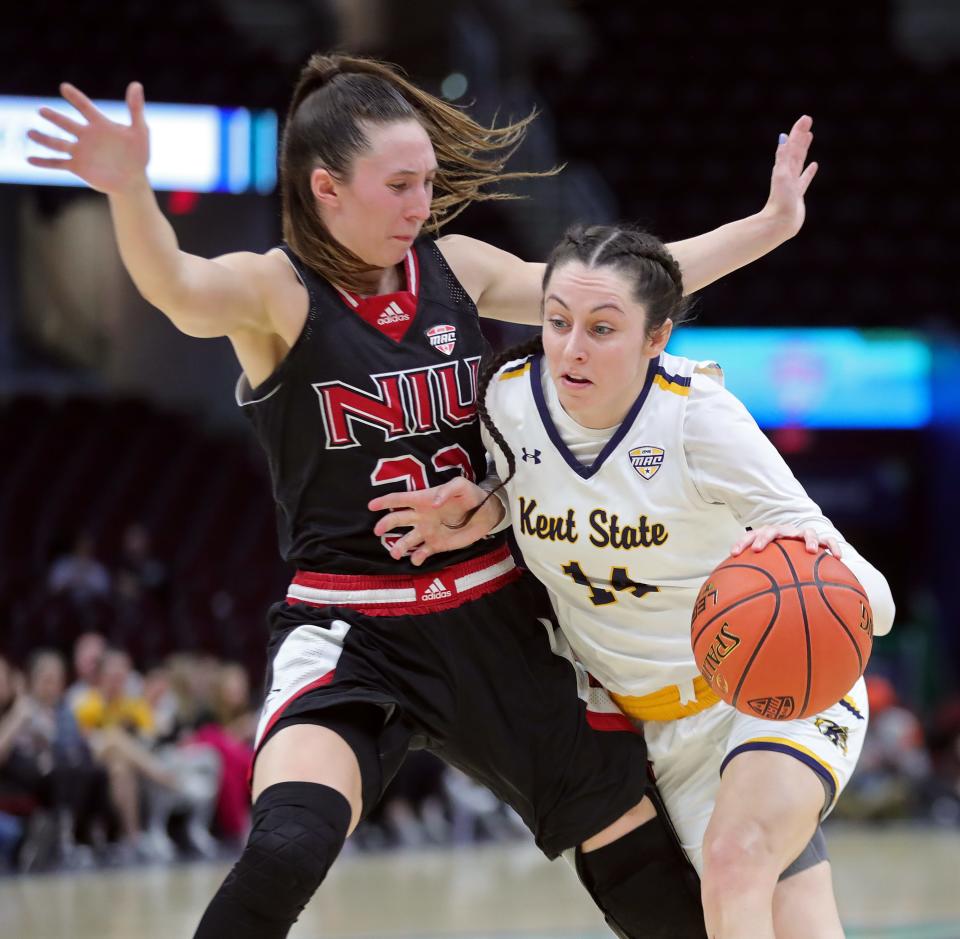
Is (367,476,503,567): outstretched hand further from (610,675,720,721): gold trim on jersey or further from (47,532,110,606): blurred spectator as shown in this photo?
(47,532,110,606): blurred spectator

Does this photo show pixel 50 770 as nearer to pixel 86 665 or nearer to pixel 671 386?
pixel 86 665

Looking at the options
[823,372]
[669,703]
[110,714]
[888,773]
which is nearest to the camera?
[669,703]

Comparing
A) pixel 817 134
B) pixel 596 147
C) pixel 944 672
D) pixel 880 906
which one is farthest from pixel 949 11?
pixel 880 906

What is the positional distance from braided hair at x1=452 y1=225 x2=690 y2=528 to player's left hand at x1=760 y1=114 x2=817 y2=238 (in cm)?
40

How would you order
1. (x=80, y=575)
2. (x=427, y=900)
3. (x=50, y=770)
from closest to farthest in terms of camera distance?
(x=427, y=900)
(x=50, y=770)
(x=80, y=575)

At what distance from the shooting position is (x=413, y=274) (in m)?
3.32

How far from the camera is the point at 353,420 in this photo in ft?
10.3

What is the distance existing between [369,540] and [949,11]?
17787mm

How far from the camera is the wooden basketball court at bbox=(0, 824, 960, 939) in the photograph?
630 cm

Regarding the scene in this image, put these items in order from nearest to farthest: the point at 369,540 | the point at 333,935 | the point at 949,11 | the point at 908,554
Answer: the point at 369,540, the point at 333,935, the point at 908,554, the point at 949,11

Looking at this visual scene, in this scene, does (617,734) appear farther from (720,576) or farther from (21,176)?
(21,176)

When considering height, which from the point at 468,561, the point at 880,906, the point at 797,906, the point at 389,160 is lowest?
the point at 880,906

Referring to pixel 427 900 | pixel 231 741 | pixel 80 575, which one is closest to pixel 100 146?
pixel 427 900

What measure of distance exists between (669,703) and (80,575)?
838 centimetres
